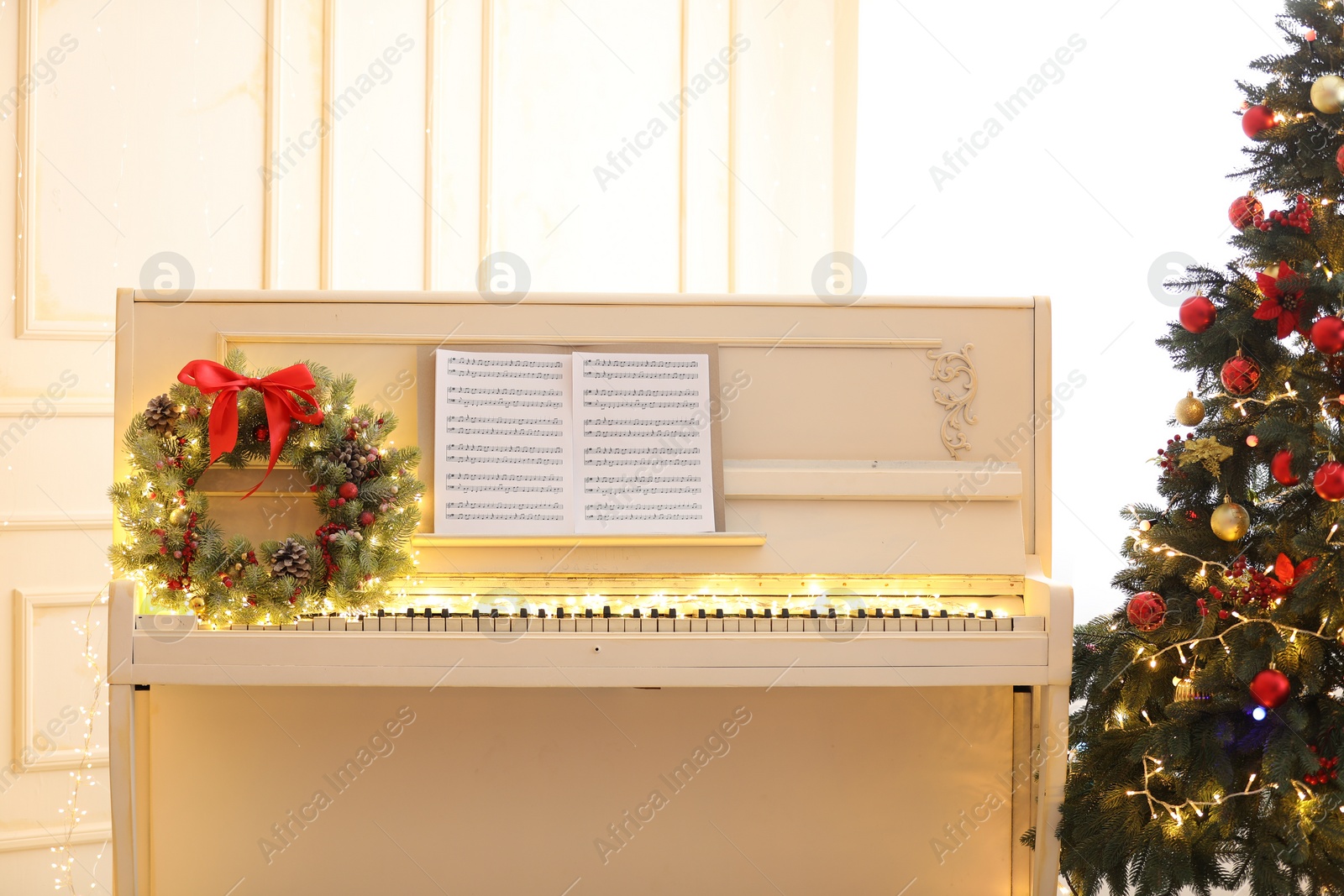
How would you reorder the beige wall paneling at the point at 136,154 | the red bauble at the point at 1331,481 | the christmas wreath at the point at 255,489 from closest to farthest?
the red bauble at the point at 1331,481, the christmas wreath at the point at 255,489, the beige wall paneling at the point at 136,154

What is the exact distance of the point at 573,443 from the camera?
1979 millimetres

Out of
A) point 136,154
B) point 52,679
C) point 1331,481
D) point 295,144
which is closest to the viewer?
point 1331,481

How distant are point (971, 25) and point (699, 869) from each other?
2.61 meters

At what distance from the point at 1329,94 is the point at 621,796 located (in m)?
1.99

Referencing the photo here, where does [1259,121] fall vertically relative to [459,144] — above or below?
below

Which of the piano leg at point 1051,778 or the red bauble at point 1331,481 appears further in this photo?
the piano leg at point 1051,778

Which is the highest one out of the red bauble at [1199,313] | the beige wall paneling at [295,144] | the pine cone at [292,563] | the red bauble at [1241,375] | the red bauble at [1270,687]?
the beige wall paneling at [295,144]

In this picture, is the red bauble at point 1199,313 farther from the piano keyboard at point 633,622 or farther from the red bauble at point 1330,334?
the piano keyboard at point 633,622

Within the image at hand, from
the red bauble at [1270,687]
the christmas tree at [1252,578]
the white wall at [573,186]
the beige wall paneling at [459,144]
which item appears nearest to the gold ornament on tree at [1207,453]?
the christmas tree at [1252,578]

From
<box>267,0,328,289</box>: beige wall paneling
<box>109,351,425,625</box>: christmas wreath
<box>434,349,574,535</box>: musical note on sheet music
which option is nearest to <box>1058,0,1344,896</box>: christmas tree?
<box>434,349,574,535</box>: musical note on sheet music

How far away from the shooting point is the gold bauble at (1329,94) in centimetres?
176

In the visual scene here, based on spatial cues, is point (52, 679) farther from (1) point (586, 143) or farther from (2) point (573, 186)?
(1) point (586, 143)

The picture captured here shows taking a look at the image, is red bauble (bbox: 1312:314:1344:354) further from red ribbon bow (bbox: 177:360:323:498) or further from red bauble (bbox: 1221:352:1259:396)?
red ribbon bow (bbox: 177:360:323:498)

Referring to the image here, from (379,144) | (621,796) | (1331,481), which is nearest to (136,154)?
(379,144)
